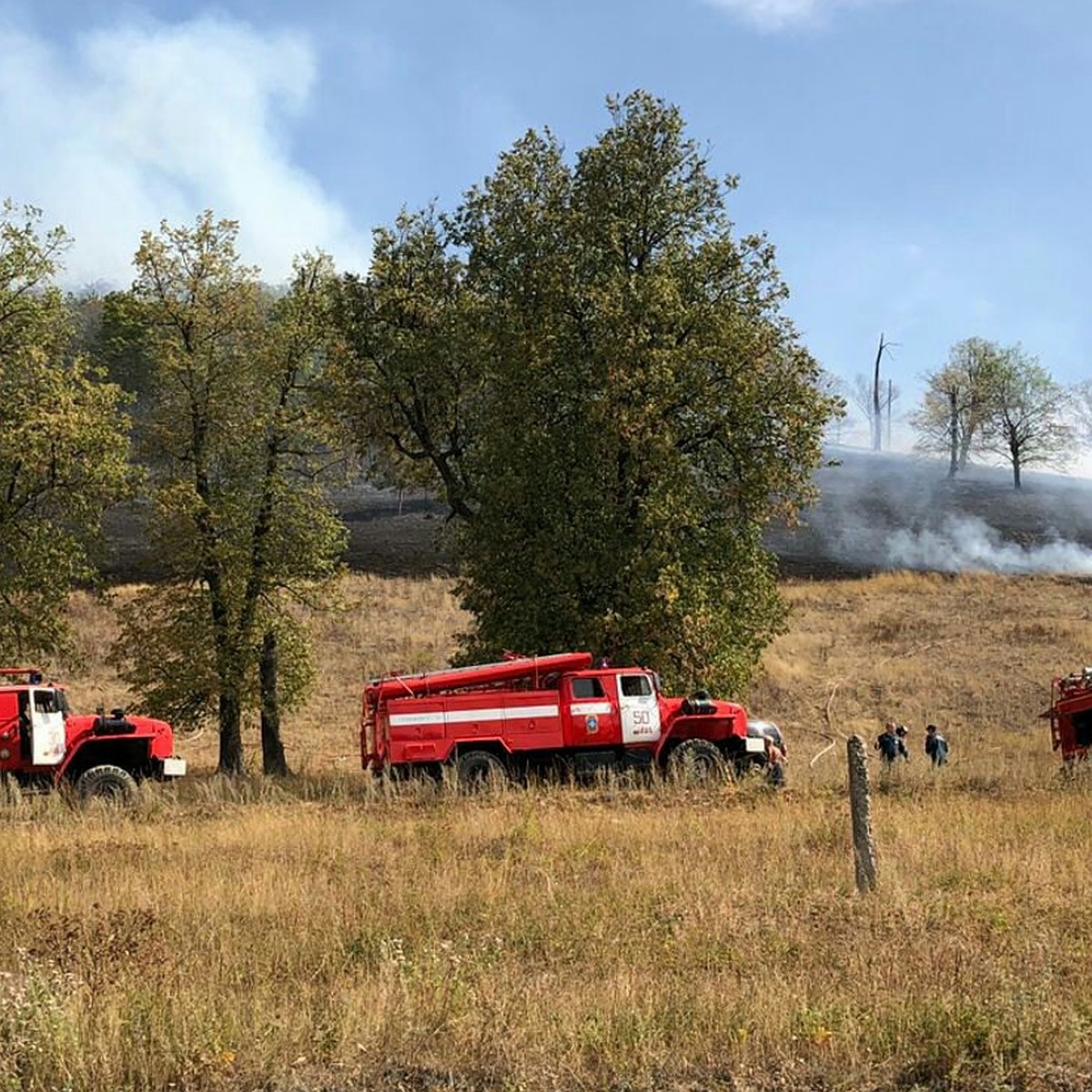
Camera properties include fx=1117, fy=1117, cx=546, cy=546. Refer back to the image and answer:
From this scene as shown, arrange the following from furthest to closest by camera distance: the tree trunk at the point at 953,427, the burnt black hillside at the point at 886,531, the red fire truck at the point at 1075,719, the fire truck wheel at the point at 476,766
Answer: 1. the tree trunk at the point at 953,427
2. the burnt black hillside at the point at 886,531
3. the red fire truck at the point at 1075,719
4. the fire truck wheel at the point at 476,766

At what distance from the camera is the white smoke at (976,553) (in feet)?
191

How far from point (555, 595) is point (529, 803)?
27.0ft

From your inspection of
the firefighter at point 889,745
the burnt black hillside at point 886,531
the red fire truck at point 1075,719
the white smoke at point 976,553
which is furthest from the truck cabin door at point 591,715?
the white smoke at point 976,553

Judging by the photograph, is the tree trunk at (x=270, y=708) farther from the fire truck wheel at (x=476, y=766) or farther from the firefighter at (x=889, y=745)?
the firefighter at (x=889, y=745)

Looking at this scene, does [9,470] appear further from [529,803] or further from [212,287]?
[529,803]

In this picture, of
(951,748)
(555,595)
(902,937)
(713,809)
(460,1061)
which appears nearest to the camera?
(460,1061)

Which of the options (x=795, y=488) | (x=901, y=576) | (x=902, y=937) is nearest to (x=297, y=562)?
(x=795, y=488)

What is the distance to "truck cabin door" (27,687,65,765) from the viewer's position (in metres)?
19.1

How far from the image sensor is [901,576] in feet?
176

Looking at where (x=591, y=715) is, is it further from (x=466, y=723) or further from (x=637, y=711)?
(x=466, y=723)

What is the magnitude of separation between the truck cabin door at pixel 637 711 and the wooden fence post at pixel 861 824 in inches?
418

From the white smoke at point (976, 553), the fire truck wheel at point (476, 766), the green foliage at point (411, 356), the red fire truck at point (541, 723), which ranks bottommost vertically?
the fire truck wheel at point (476, 766)

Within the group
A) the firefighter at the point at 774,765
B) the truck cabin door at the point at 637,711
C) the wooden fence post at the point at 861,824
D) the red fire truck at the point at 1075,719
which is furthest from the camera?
the red fire truck at the point at 1075,719

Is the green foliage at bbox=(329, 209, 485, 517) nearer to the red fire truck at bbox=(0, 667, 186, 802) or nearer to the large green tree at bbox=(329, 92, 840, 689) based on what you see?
the large green tree at bbox=(329, 92, 840, 689)
